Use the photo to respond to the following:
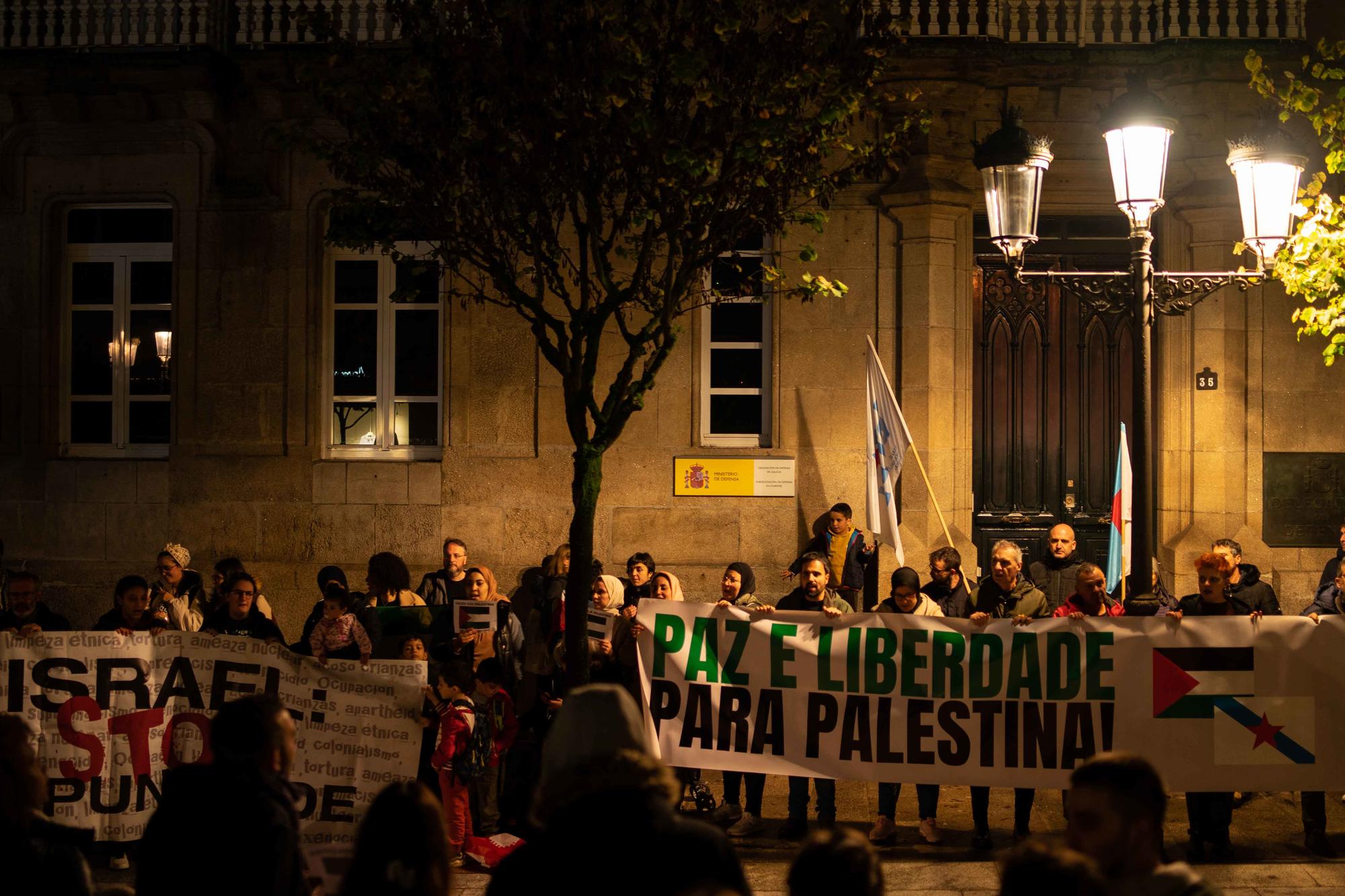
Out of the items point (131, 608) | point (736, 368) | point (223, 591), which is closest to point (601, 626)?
point (131, 608)

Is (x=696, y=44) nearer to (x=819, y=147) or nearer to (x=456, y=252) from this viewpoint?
(x=819, y=147)

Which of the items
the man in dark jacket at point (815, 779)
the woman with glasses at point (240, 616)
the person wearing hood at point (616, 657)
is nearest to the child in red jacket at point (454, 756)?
the person wearing hood at point (616, 657)

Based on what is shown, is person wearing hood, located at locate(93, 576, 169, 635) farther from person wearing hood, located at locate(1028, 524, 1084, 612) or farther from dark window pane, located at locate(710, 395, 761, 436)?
dark window pane, located at locate(710, 395, 761, 436)

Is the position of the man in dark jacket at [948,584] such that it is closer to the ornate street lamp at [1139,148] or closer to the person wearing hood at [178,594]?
the ornate street lamp at [1139,148]

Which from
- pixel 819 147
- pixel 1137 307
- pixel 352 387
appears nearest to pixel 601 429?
pixel 819 147

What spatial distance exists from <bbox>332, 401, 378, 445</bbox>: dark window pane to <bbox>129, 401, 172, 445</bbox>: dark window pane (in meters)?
2.00

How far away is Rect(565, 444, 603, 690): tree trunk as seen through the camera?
880 cm

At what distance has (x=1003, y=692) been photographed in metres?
8.56

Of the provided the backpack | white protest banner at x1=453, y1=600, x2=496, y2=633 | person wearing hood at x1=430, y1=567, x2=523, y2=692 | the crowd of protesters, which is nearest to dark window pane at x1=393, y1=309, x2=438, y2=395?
the crowd of protesters

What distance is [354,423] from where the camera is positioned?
1541 centimetres

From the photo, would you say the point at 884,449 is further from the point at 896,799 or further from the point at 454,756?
the point at 454,756

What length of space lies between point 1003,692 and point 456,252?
4560 millimetres

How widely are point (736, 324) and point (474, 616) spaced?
6.53m

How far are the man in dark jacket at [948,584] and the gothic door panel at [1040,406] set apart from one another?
4.88m
